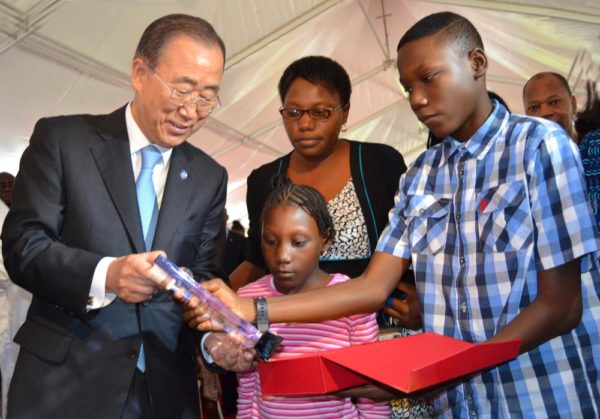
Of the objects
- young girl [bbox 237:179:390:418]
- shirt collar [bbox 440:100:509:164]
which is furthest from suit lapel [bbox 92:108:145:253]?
shirt collar [bbox 440:100:509:164]

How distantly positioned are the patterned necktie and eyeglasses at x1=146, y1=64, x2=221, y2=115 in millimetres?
156

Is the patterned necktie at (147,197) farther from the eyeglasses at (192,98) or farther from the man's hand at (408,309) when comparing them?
the man's hand at (408,309)

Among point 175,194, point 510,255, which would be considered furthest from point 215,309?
point 510,255

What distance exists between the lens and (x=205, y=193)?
1744mm

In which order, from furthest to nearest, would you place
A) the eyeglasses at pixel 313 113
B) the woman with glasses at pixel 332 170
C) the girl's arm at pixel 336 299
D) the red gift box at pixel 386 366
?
the eyeglasses at pixel 313 113 → the woman with glasses at pixel 332 170 → the girl's arm at pixel 336 299 → the red gift box at pixel 386 366

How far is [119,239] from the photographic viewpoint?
151cm

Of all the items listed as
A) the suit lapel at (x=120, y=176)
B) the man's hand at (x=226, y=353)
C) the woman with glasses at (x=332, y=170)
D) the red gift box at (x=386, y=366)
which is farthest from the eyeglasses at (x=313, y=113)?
the red gift box at (x=386, y=366)

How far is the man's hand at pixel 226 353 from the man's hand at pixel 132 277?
33cm

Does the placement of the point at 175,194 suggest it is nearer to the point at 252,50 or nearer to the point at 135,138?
the point at 135,138

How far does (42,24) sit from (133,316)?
550 cm

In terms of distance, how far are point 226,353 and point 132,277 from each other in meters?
0.45

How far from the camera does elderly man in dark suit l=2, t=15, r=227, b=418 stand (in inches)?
55.3

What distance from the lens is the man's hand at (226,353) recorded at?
1617mm

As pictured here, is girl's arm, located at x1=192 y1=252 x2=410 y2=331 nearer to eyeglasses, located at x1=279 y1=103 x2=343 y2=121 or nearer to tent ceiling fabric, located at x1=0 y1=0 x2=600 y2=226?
eyeglasses, located at x1=279 y1=103 x2=343 y2=121
